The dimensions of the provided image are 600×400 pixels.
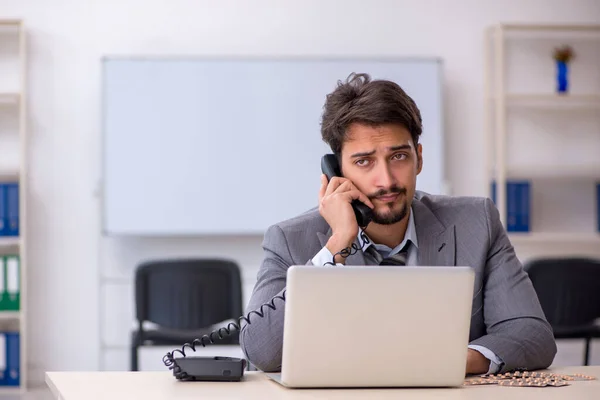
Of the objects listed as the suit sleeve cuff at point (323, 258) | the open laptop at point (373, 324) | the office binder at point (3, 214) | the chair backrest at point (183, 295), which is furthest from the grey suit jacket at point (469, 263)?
the office binder at point (3, 214)

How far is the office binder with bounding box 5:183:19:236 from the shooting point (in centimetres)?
517

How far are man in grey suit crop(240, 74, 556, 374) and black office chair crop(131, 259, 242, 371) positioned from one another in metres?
2.20

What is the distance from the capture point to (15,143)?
5.39m

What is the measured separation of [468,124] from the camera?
18.6ft

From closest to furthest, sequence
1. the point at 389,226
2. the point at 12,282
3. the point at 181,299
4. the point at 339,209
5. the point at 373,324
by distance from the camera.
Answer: the point at 373,324 < the point at 339,209 < the point at 389,226 < the point at 181,299 < the point at 12,282

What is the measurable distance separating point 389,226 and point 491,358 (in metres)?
0.52

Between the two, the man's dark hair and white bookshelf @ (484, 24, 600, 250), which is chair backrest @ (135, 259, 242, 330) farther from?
the man's dark hair

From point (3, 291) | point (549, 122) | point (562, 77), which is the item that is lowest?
point (3, 291)

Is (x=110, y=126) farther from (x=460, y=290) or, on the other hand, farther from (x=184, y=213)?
(x=460, y=290)

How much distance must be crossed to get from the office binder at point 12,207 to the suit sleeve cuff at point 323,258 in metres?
3.48

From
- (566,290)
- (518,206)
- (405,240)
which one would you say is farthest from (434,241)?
(518,206)

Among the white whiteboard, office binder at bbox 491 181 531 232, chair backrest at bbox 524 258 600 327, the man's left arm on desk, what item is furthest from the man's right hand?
office binder at bbox 491 181 531 232

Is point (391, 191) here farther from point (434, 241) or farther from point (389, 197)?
point (434, 241)

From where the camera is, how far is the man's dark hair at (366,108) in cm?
225
